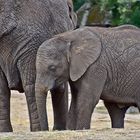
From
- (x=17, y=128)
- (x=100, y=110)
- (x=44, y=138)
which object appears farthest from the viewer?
(x=100, y=110)

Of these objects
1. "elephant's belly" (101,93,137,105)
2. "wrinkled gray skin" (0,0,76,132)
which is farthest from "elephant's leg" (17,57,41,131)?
"elephant's belly" (101,93,137,105)

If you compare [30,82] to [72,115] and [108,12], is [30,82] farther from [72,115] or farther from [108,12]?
[108,12]

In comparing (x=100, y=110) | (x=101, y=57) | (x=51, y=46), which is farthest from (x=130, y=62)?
(x=100, y=110)

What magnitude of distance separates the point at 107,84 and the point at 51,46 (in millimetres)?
811

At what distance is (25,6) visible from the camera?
33.0 ft

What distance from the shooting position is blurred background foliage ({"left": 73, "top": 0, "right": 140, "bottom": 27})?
16766mm

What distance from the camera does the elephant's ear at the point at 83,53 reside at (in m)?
9.72

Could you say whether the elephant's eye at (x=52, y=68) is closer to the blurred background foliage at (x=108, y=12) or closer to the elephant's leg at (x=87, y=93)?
the elephant's leg at (x=87, y=93)

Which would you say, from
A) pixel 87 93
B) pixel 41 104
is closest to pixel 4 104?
pixel 41 104

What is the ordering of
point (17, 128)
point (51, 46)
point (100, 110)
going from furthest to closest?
point (100, 110)
point (17, 128)
point (51, 46)

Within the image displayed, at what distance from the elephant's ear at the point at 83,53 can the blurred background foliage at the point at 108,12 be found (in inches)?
256

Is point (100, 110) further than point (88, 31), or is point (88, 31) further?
point (100, 110)

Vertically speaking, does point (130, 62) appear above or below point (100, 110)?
above

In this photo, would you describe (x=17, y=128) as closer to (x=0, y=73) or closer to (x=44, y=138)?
(x=0, y=73)
